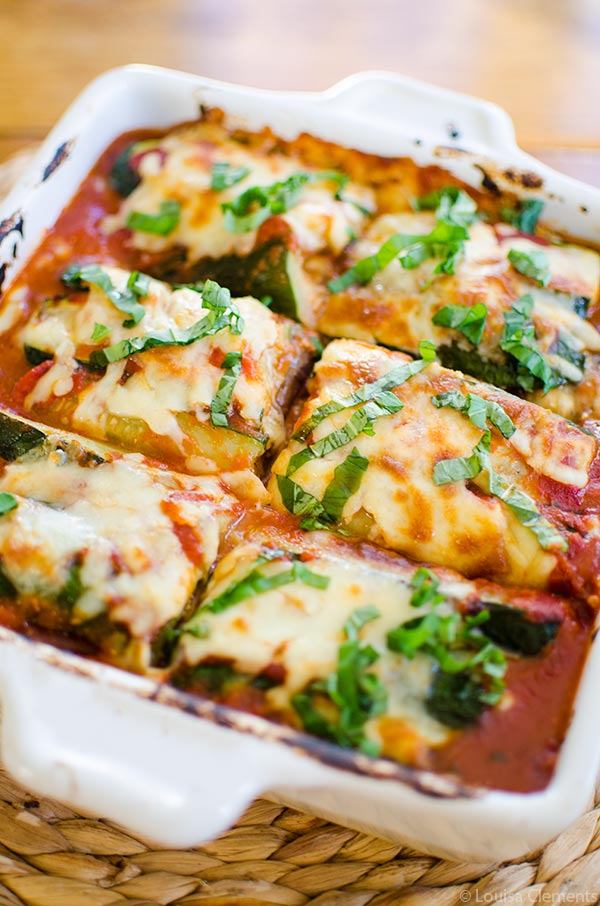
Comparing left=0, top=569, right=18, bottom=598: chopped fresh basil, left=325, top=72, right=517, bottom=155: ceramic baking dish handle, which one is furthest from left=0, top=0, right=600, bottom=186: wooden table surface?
left=0, top=569, right=18, bottom=598: chopped fresh basil

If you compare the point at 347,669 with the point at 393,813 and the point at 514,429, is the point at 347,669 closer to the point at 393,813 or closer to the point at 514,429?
the point at 393,813

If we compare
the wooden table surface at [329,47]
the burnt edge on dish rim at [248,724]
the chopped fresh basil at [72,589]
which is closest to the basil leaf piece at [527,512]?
the burnt edge on dish rim at [248,724]

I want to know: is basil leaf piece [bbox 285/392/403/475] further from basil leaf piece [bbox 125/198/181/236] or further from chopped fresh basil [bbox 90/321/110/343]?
basil leaf piece [bbox 125/198/181/236]

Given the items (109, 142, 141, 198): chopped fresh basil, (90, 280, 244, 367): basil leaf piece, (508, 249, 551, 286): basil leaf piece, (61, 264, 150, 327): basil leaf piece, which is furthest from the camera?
(109, 142, 141, 198): chopped fresh basil

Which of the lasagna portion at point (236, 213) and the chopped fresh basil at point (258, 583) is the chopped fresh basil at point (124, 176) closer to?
the lasagna portion at point (236, 213)

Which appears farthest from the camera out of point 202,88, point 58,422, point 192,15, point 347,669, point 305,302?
point 192,15

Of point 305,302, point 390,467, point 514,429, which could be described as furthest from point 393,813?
point 305,302
